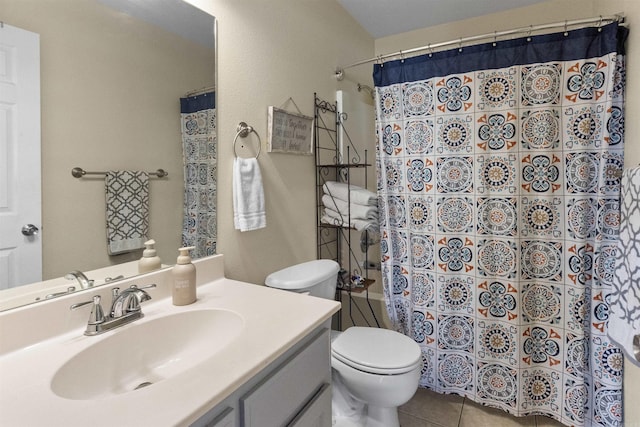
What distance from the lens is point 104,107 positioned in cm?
93

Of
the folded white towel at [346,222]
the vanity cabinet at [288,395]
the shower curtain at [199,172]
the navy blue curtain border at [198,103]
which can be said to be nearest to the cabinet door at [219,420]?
the vanity cabinet at [288,395]

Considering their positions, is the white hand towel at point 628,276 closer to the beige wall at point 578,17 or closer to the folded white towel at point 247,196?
the beige wall at point 578,17

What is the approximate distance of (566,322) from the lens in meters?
1.57

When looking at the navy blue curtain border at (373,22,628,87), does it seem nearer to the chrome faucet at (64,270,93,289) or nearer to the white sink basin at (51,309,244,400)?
the white sink basin at (51,309,244,400)

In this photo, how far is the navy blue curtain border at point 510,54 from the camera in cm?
144

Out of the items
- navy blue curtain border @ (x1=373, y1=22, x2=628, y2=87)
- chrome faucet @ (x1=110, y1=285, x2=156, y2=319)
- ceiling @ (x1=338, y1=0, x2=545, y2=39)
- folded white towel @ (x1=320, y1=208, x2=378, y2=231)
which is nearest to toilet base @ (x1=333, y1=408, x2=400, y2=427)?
folded white towel @ (x1=320, y1=208, x2=378, y2=231)

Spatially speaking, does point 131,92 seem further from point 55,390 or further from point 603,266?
point 603,266

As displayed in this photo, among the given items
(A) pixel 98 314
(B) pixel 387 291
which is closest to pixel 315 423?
(A) pixel 98 314

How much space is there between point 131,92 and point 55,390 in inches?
32.4

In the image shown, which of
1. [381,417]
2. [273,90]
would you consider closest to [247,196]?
[273,90]

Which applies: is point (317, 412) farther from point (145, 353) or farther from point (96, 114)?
point (96, 114)

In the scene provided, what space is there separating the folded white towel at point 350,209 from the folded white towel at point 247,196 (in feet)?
2.05

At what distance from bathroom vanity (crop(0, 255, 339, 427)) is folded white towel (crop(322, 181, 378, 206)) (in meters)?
0.94

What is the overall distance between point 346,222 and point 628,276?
125 centimetres
